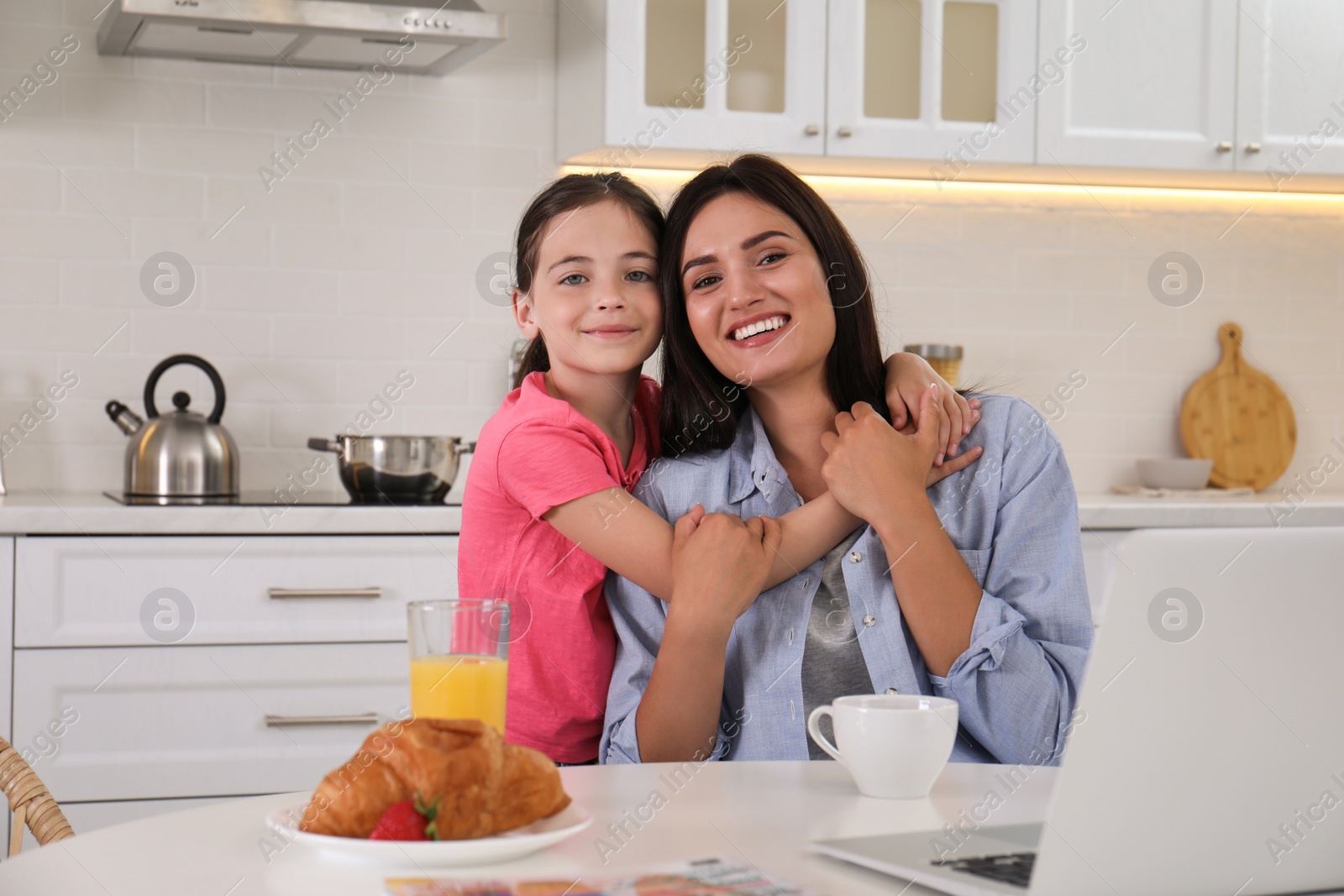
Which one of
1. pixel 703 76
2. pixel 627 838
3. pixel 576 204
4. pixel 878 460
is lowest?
pixel 627 838

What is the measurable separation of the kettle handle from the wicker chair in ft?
4.95

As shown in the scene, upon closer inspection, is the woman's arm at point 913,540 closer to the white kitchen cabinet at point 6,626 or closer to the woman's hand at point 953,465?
the woman's hand at point 953,465

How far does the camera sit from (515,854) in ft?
2.56

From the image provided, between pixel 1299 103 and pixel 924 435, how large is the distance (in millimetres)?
2204

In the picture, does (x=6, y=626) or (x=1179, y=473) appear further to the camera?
(x=1179, y=473)

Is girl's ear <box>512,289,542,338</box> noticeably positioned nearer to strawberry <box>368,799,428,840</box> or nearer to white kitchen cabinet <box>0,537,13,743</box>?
strawberry <box>368,799,428,840</box>

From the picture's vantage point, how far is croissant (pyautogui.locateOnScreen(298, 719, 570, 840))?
761 mm

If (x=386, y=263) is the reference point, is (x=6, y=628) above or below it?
below

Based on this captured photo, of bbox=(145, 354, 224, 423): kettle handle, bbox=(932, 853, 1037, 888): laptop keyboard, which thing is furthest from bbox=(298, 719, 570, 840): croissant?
bbox=(145, 354, 224, 423): kettle handle

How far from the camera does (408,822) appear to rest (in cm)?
76

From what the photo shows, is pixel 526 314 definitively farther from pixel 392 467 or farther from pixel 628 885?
pixel 628 885

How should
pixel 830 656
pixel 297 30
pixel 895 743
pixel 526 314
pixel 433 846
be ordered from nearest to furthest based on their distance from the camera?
pixel 433 846, pixel 895 743, pixel 830 656, pixel 526 314, pixel 297 30

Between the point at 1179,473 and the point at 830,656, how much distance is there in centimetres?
214

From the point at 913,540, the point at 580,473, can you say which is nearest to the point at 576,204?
the point at 580,473
